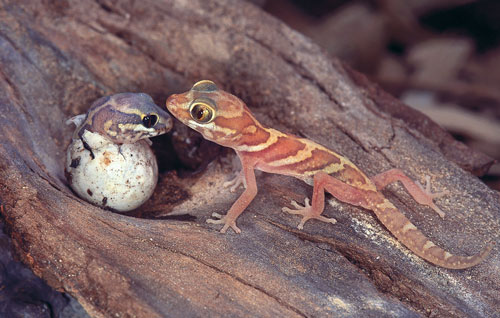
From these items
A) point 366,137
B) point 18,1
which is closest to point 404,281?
point 366,137

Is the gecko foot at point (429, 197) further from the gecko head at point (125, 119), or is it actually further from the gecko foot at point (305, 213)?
the gecko head at point (125, 119)

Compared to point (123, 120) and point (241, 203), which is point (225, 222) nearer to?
point (241, 203)

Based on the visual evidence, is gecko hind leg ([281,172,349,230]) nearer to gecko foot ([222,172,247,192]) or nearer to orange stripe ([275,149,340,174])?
orange stripe ([275,149,340,174])

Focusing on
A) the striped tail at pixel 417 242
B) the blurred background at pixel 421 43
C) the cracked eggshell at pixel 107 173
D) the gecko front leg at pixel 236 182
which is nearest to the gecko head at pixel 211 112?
the gecko front leg at pixel 236 182

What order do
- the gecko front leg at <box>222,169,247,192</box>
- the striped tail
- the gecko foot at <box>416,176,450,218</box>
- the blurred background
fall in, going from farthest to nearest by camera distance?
1. the blurred background
2. the gecko front leg at <box>222,169,247,192</box>
3. the gecko foot at <box>416,176,450,218</box>
4. the striped tail

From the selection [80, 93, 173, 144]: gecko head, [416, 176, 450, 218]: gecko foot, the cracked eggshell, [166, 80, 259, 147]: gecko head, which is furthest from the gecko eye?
[416, 176, 450, 218]: gecko foot

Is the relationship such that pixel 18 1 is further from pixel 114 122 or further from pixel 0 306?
pixel 0 306
